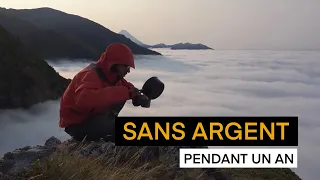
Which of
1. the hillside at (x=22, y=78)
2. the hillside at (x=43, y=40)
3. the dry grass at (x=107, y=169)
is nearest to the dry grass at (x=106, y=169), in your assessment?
the dry grass at (x=107, y=169)

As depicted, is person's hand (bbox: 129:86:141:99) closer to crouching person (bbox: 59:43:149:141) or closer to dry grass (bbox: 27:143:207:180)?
crouching person (bbox: 59:43:149:141)

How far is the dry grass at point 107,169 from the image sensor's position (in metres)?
4.63

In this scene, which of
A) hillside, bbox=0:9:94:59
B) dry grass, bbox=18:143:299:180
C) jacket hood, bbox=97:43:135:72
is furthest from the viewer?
hillside, bbox=0:9:94:59

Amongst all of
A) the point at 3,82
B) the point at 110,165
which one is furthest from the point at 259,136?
the point at 3,82

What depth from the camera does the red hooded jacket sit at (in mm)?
5883

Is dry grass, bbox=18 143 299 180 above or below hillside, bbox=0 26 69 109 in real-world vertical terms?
above

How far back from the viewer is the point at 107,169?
206 inches

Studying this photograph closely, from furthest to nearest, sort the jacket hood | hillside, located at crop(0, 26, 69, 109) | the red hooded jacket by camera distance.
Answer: hillside, located at crop(0, 26, 69, 109)
the jacket hood
the red hooded jacket

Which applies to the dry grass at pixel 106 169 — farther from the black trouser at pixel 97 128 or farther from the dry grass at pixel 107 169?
the black trouser at pixel 97 128

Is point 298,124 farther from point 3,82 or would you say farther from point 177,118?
point 3,82

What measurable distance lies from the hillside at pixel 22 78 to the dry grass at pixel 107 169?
95.8 m

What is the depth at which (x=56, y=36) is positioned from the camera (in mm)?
135000
